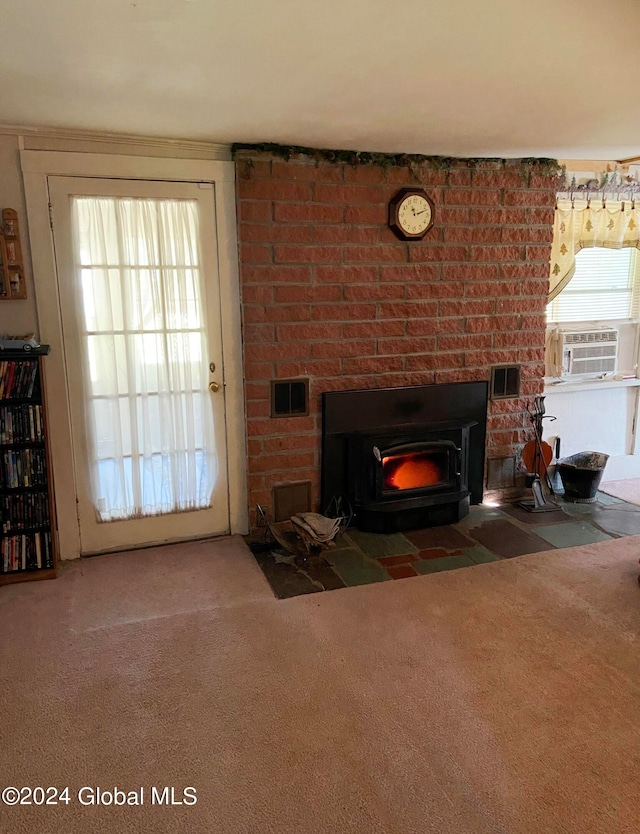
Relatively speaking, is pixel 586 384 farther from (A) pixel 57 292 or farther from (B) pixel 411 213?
(A) pixel 57 292

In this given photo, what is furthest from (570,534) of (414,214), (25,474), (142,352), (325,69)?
(25,474)

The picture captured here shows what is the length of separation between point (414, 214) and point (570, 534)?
2.20 metres

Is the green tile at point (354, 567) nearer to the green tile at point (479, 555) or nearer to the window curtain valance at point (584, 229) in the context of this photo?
the green tile at point (479, 555)

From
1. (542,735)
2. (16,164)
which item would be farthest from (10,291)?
(542,735)

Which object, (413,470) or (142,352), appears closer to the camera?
(142,352)

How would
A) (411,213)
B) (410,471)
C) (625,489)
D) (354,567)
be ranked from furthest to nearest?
(625,489)
(410,471)
(411,213)
(354,567)

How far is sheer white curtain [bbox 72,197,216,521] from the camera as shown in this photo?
3291mm

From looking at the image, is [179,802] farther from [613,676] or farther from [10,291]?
A: [10,291]

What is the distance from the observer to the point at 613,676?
2418mm

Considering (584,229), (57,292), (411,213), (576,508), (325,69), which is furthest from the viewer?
(584,229)

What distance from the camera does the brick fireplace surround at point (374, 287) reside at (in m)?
3.55

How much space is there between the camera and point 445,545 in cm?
365

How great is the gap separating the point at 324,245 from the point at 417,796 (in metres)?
2.83

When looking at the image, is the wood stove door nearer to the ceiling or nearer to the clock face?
the clock face
